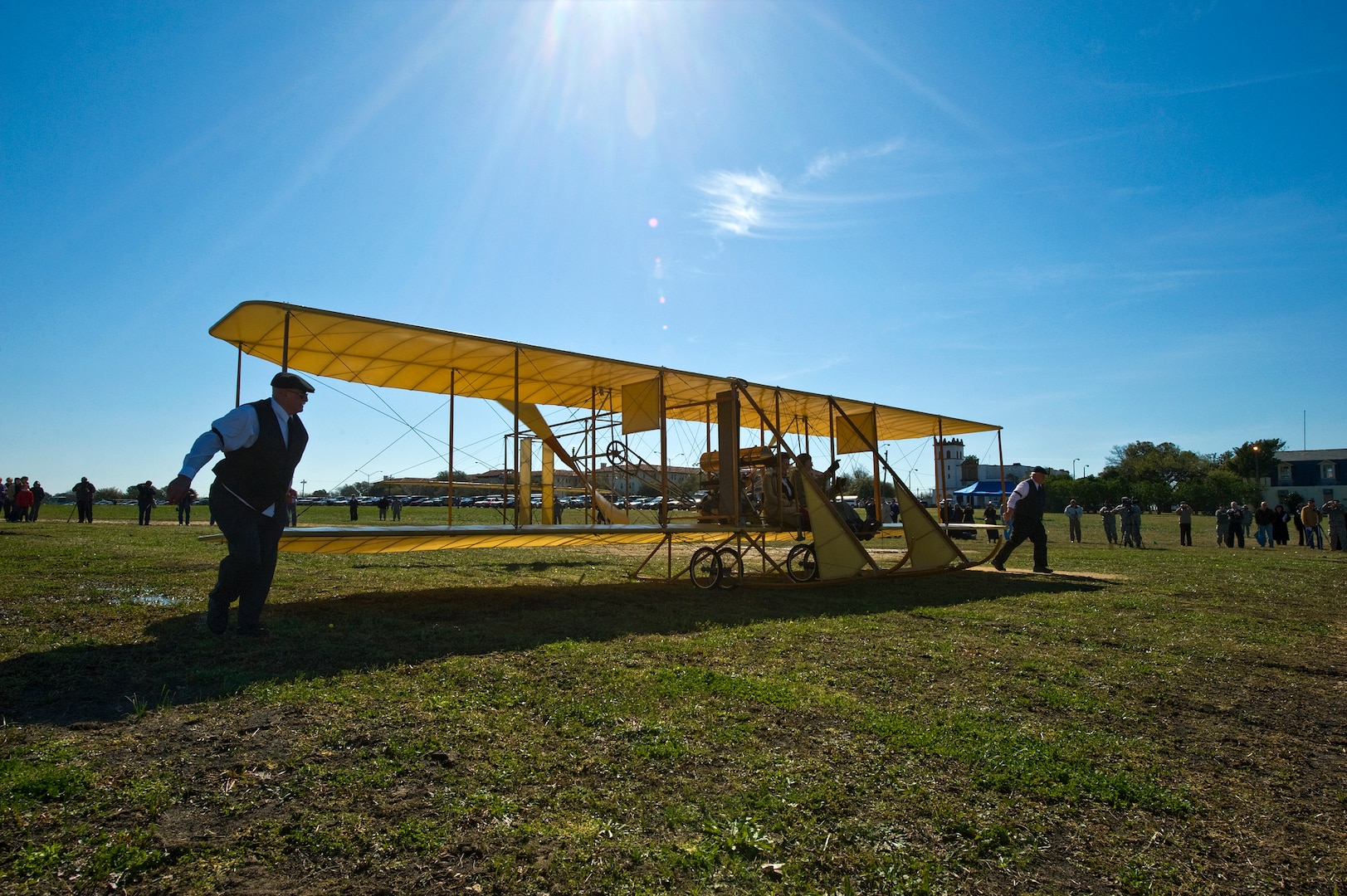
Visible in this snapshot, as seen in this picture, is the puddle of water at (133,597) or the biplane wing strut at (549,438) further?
the biplane wing strut at (549,438)

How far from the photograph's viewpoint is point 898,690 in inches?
179

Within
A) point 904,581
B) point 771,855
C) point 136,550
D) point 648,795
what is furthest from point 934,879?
point 136,550

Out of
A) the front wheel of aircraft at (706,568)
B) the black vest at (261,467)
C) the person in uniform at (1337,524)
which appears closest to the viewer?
the black vest at (261,467)

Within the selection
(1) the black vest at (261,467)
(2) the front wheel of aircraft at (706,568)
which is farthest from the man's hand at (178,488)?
(2) the front wheel of aircraft at (706,568)

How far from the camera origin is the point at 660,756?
3350 mm

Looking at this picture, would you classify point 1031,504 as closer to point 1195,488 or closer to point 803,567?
point 803,567

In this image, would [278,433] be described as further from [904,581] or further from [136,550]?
[136,550]

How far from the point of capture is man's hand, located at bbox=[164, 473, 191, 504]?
183 inches

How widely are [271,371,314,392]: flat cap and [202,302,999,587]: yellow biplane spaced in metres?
2.13

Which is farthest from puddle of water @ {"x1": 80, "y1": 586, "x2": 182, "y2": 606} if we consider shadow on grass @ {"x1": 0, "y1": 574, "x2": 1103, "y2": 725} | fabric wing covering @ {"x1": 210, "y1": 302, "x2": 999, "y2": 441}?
fabric wing covering @ {"x1": 210, "y1": 302, "x2": 999, "y2": 441}

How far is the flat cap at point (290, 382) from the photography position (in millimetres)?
5801

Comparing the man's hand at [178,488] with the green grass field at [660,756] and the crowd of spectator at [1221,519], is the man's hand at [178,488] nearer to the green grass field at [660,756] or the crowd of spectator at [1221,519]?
the green grass field at [660,756]

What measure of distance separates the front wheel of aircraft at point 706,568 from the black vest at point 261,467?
A: 622 cm

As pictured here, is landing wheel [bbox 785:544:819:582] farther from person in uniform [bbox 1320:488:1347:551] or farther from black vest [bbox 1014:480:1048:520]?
person in uniform [bbox 1320:488:1347:551]
